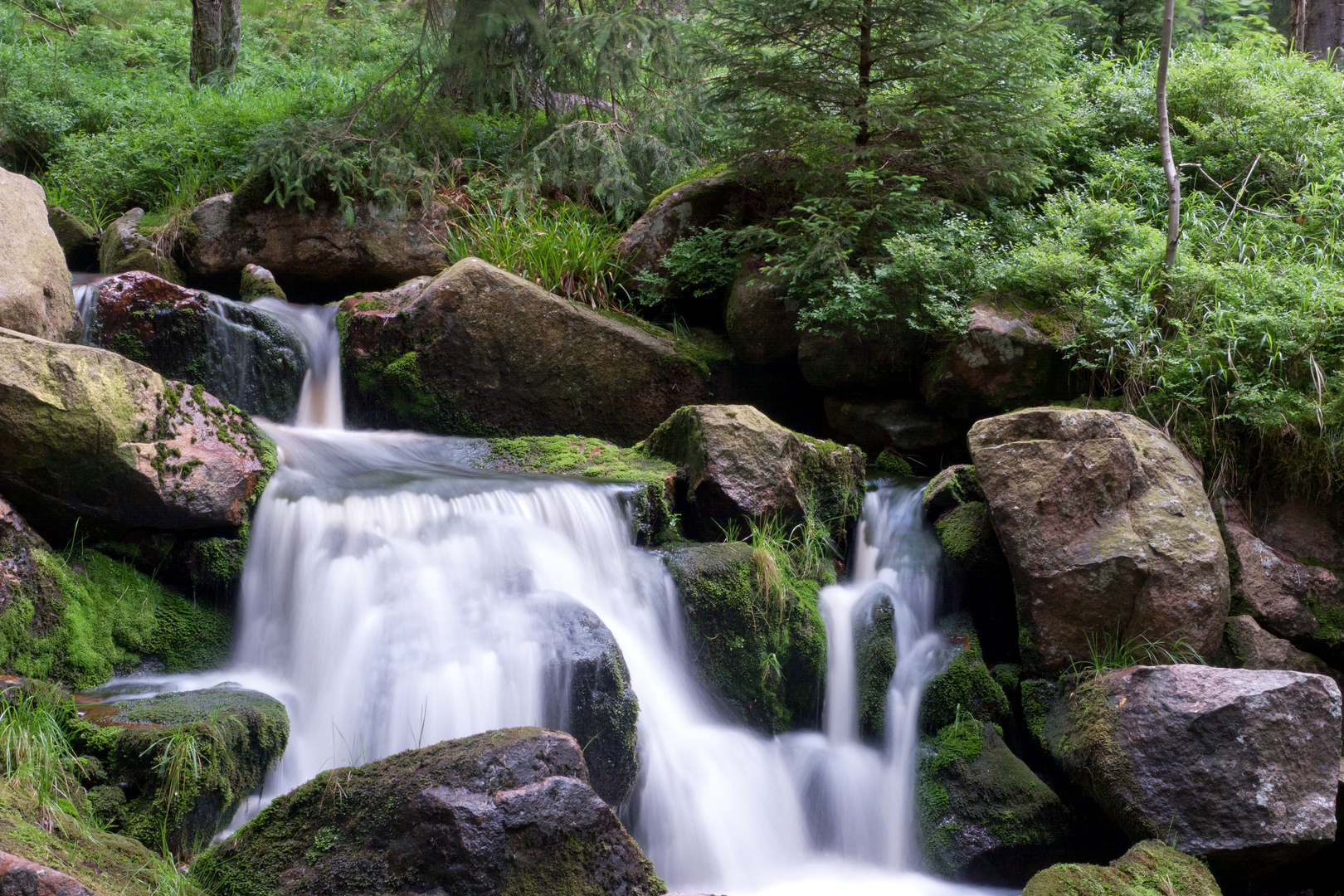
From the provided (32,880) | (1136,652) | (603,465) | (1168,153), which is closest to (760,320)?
(603,465)

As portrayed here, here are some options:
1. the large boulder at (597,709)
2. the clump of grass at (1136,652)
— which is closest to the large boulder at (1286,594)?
the clump of grass at (1136,652)

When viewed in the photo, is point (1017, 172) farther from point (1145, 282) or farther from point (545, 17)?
point (545, 17)

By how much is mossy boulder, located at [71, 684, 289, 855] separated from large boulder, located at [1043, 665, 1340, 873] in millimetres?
3646

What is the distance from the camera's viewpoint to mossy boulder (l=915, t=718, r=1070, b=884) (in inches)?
171

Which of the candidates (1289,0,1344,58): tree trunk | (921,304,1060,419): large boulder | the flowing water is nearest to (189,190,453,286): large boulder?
the flowing water

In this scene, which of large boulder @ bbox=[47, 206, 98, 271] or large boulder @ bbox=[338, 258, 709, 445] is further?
large boulder @ bbox=[47, 206, 98, 271]

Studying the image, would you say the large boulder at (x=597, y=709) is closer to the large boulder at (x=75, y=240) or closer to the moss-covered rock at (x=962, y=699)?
the moss-covered rock at (x=962, y=699)

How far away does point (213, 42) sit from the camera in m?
12.4

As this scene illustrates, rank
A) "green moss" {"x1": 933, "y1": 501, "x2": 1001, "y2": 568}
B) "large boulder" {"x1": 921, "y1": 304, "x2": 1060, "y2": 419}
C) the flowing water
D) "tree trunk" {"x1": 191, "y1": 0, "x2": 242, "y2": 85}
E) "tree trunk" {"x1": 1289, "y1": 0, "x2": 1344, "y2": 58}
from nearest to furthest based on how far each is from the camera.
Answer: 1. the flowing water
2. "green moss" {"x1": 933, "y1": 501, "x2": 1001, "y2": 568}
3. "large boulder" {"x1": 921, "y1": 304, "x2": 1060, "y2": 419}
4. "tree trunk" {"x1": 1289, "y1": 0, "x2": 1344, "y2": 58}
5. "tree trunk" {"x1": 191, "y1": 0, "x2": 242, "y2": 85}

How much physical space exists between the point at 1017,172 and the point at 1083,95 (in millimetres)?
2184

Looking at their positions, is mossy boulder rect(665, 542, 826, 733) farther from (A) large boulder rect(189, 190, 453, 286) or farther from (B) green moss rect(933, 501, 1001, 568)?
(A) large boulder rect(189, 190, 453, 286)

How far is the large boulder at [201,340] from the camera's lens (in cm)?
629

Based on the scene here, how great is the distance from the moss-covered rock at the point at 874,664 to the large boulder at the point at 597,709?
1532 millimetres

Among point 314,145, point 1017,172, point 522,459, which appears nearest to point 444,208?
point 314,145
